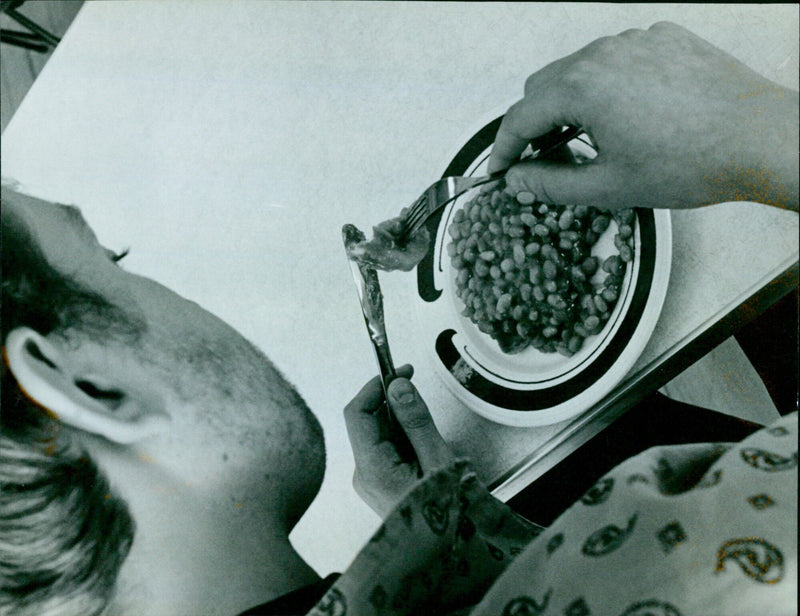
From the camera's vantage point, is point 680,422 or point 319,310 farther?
point 319,310

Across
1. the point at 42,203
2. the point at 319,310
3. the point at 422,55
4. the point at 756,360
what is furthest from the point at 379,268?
the point at 42,203

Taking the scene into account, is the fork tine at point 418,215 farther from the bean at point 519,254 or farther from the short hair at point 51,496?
the short hair at point 51,496

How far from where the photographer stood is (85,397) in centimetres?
59

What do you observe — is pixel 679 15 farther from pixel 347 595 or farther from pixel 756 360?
pixel 347 595

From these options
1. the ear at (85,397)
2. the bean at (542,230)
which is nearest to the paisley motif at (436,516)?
the bean at (542,230)

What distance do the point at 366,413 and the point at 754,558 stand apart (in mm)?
315

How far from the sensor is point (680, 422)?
0.44 meters

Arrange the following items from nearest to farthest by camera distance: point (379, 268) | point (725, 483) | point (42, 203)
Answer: point (725, 483) → point (379, 268) → point (42, 203)

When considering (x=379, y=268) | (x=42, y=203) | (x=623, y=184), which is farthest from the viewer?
(x=42, y=203)

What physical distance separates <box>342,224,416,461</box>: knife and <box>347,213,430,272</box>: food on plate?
0.02 meters

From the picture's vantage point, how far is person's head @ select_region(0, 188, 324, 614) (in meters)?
0.56

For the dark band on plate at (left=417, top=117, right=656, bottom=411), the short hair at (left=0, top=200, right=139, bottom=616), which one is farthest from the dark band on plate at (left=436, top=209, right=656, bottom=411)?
the short hair at (left=0, top=200, right=139, bottom=616)

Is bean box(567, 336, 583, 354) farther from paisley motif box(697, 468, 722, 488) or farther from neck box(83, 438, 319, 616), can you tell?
neck box(83, 438, 319, 616)

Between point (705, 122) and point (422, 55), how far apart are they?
0.88 ft
